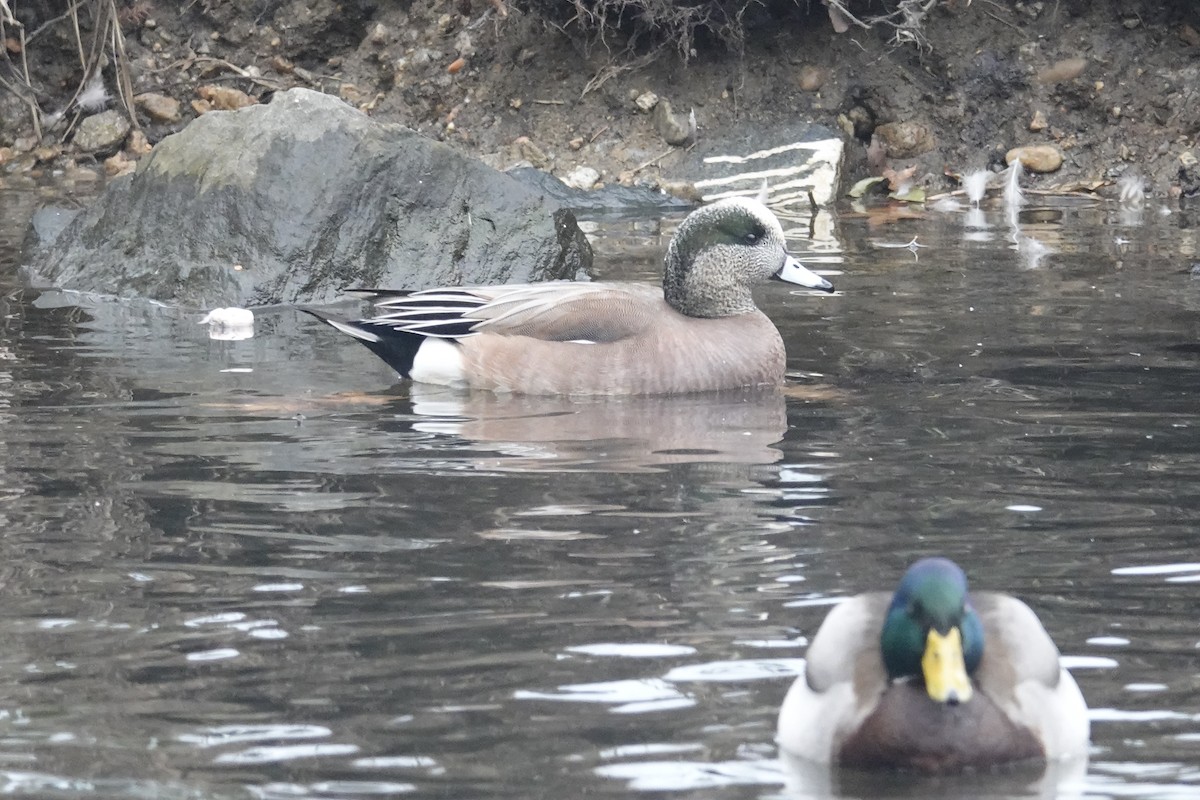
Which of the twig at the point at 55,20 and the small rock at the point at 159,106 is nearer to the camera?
the twig at the point at 55,20

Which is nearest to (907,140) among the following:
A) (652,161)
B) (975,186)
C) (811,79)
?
(811,79)

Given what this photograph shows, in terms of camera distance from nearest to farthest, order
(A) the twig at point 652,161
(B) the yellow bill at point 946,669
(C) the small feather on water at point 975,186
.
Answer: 1. (B) the yellow bill at point 946,669
2. (C) the small feather on water at point 975,186
3. (A) the twig at point 652,161

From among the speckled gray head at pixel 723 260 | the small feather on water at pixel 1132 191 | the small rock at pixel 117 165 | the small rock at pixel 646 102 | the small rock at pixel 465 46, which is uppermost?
the small rock at pixel 465 46

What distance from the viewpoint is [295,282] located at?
9.41m

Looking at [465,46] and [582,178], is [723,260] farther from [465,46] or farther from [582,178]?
[465,46]

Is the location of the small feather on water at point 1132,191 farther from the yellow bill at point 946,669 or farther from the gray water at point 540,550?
the yellow bill at point 946,669

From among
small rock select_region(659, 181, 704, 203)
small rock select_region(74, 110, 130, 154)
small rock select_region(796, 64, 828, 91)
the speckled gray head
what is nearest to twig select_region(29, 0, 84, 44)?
small rock select_region(74, 110, 130, 154)

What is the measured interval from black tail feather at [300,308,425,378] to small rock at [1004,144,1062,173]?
23.4 feet

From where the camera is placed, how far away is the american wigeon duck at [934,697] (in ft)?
10.6

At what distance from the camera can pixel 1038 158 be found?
1345 cm

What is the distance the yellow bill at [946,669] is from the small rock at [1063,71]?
11191 mm

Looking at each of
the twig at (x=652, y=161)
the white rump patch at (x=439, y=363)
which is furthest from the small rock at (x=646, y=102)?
the white rump patch at (x=439, y=363)

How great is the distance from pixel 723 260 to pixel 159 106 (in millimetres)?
8214

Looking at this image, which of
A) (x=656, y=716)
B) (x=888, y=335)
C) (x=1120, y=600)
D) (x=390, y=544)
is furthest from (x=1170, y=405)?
(x=656, y=716)
